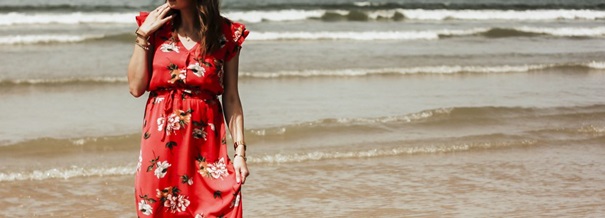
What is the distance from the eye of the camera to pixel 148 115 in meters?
4.11

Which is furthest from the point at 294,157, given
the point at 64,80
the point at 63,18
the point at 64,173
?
the point at 63,18

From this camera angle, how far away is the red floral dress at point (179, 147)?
4.07m

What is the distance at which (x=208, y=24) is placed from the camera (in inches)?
161

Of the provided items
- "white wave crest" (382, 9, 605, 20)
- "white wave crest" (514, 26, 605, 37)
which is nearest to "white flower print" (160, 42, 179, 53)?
"white wave crest" (514, 26, 605, 37)

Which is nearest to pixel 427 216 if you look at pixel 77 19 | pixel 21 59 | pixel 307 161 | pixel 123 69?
pixel 307 161

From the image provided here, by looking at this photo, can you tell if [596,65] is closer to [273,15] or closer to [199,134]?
[273,15]

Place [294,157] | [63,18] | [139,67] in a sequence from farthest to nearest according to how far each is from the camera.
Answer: [63,18] → [294,157] → [139,67]

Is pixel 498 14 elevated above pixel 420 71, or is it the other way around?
pixel 420 71

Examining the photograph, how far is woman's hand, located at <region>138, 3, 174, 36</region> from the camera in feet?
13.1

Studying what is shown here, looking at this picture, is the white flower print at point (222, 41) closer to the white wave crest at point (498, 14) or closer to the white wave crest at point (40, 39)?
the white wave crest at point (40, 39)

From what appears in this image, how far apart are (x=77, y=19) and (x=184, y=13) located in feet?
65.5

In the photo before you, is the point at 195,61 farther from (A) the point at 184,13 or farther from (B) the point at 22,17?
(B) the point at 22,17

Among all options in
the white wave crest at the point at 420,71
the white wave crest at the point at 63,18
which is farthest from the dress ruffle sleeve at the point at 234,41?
the white wave crest at the point at 63,18

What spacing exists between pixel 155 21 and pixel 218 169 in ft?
2.16
